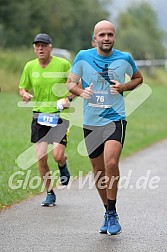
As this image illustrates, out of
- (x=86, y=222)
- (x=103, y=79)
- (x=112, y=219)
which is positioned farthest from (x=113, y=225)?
(x=103, y=79)

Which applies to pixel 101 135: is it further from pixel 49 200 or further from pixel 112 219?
pixel 49 200

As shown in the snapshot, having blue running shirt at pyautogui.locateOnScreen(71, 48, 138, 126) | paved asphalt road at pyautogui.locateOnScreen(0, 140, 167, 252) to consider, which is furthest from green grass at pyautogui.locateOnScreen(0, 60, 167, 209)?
blue running shirt at pyautogui.locateOnScreen(71, 48, 138, 126)

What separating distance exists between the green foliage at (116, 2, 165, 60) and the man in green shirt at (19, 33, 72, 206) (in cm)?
7048

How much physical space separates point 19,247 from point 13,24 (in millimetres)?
55309

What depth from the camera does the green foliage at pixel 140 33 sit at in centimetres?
8940

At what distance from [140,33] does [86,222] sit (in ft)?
306

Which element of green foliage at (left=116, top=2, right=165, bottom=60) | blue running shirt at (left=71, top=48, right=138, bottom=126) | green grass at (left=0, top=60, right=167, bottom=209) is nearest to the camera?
blue running shirt at (left=71, top=48, right=138, bottom=126)

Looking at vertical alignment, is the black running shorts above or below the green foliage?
above

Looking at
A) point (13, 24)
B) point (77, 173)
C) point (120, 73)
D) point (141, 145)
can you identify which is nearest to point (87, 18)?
point (13, 24)

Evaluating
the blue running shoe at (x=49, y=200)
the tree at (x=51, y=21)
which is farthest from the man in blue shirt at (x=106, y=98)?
the tree at (x=51, y=21)

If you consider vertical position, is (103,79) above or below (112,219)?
above

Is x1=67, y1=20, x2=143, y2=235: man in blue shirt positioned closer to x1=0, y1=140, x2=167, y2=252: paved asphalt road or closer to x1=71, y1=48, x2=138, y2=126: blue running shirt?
x1=71, y1=48, x2=138, y2=126: blue running shirt

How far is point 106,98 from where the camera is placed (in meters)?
8.42

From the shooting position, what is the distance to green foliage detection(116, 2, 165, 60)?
89400 millimetres
